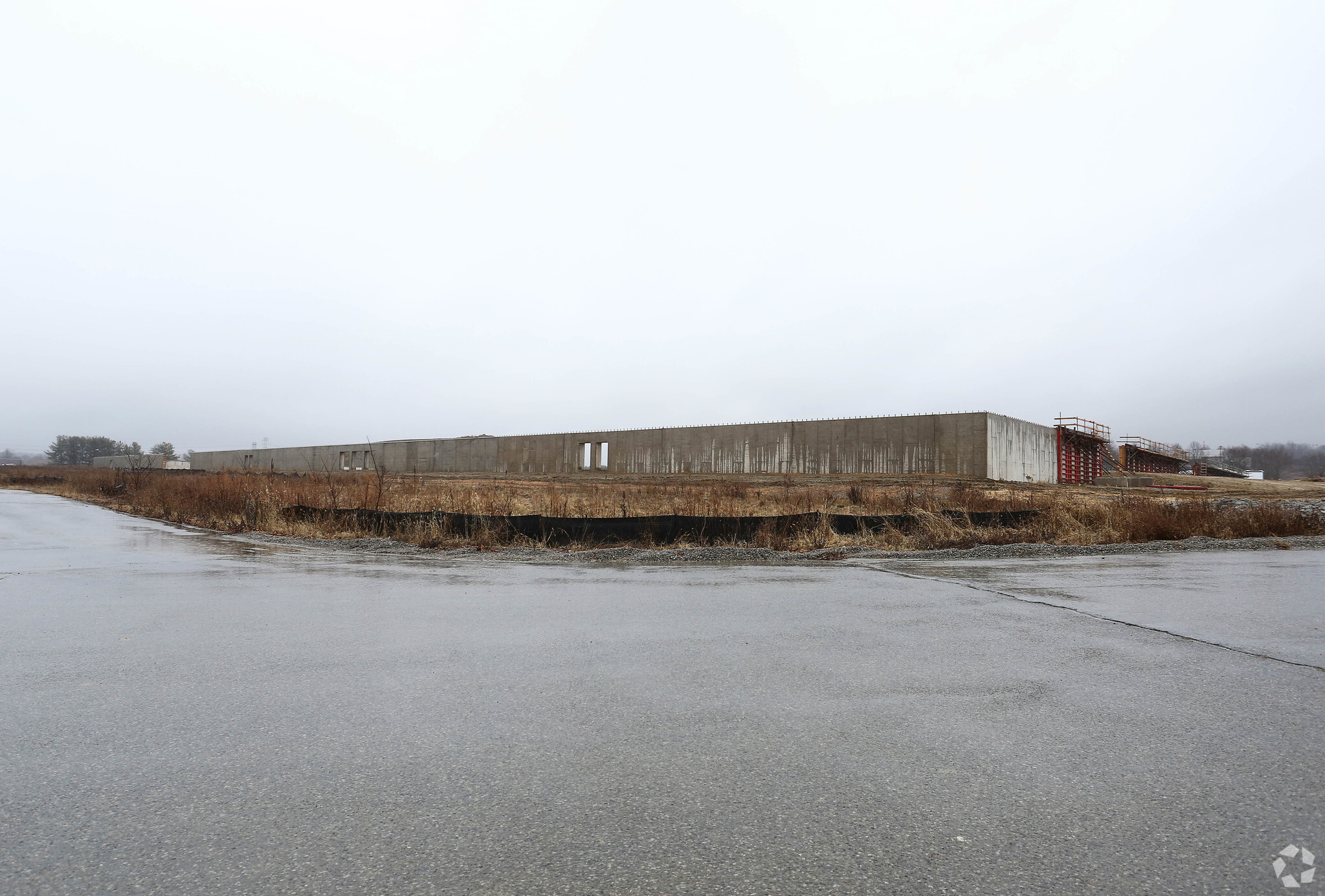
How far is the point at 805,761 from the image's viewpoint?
9.89 feet

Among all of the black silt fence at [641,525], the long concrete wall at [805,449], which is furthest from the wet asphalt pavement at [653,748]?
the long concrete wall at [805,449]

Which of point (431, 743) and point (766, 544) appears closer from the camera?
point (431, 743)

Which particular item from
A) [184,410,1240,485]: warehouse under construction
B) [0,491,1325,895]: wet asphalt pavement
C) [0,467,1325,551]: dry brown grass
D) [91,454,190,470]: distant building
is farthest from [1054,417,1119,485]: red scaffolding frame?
[91,454,190,470]: distant building

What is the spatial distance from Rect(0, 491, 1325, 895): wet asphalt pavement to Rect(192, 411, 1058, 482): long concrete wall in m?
26.7

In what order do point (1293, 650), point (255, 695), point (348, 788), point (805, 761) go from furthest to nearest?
point (1293, 650)
point (255, 695)
point (805, 761)
point (348, 788)

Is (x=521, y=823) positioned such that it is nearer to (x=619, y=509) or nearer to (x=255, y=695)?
(x=255, y=695)

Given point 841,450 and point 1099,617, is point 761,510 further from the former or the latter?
point 841,450

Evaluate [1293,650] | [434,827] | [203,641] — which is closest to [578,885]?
[434,827]

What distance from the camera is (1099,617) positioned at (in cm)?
627

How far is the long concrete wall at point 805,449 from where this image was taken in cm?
3700

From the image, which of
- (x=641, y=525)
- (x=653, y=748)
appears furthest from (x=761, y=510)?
(x=653, y=748)

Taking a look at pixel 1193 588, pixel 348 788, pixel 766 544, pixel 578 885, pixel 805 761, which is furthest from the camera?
pixel 766 544

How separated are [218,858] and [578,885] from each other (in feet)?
3.90

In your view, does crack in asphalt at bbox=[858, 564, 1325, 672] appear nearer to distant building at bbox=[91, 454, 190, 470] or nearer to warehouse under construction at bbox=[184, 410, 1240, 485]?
warehouse under construction at bbox=[184, 410, 1240, 485]
